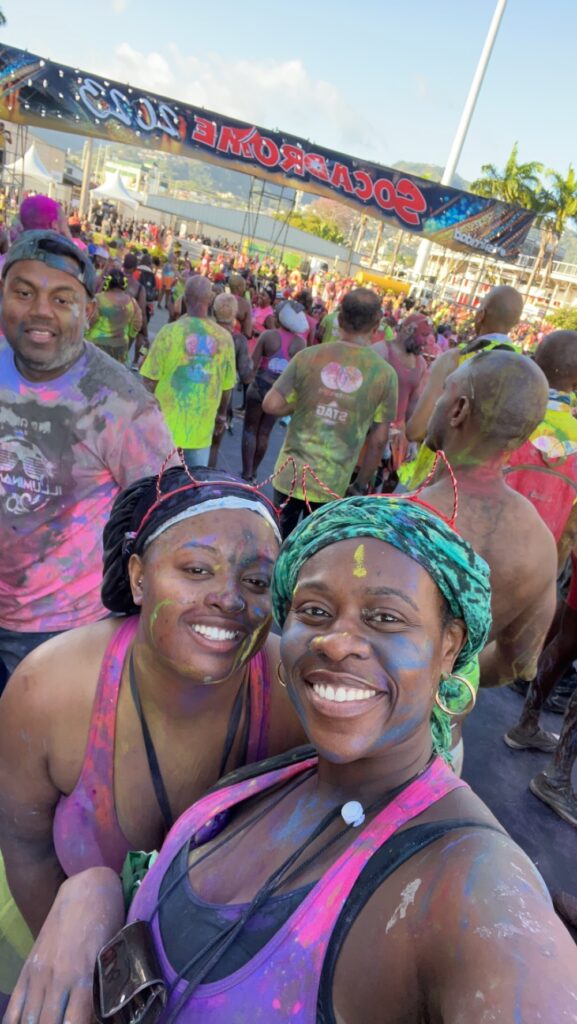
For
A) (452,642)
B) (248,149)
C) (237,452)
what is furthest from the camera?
(248,149)

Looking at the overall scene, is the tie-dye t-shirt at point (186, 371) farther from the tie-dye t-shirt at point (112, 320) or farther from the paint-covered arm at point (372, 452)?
the tie-dye t-shirt at point (112, 320)

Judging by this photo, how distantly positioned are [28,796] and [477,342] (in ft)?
9.24

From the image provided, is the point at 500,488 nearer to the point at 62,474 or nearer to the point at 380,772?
the point at 380,772

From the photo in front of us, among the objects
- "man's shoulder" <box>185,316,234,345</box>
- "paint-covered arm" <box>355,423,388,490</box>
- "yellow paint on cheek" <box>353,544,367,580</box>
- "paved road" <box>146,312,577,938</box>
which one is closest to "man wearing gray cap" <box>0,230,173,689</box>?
"yellow paint on cheek" <box>353,544,367,580</box>

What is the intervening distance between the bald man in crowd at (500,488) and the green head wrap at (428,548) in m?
0.86

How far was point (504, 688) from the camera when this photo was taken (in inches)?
171

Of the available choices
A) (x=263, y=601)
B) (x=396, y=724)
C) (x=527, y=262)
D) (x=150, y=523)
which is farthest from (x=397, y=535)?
(x=527, y=262)

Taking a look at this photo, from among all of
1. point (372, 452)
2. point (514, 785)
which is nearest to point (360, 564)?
point (514, 785)

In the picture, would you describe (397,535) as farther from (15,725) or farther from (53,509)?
(53,509)

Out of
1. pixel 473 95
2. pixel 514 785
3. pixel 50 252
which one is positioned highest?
pixel 473 95

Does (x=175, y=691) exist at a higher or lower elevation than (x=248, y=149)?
lower

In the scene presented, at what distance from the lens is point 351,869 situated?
855 millimetres

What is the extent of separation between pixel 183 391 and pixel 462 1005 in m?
4.43

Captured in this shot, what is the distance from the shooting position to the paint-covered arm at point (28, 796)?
53.9 inches
